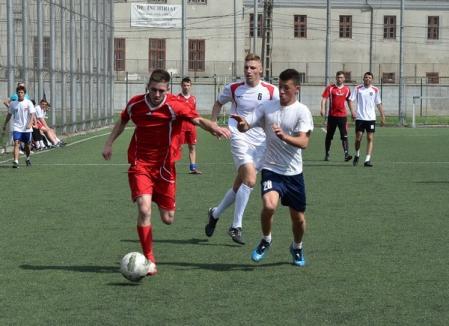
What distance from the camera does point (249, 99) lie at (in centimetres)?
1147

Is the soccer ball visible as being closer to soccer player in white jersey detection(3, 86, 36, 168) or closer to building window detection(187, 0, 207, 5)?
soccer player in white jersey detection(3, 86, 36, 168)

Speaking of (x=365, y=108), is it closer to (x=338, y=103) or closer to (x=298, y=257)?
(x=338, y=103)

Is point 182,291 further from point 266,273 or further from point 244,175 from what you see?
point 244,175

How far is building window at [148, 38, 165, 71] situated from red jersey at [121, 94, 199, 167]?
6666 cm

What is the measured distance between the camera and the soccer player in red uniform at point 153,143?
920 cm

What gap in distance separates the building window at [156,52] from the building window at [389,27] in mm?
18083

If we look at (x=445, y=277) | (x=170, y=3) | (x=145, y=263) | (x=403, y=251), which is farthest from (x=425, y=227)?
(x=170, y=3)

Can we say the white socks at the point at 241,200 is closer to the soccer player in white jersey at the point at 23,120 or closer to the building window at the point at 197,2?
the soccer player in white jersey at the point at 23,120

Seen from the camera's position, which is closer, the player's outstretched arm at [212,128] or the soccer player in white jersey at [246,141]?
the player's outstretched arm at [212,128]

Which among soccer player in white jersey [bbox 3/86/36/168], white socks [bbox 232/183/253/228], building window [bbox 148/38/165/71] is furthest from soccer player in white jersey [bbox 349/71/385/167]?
building window [bbox 148/38/165/71]

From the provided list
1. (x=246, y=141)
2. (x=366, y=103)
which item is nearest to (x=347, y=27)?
(x=366, y=103)

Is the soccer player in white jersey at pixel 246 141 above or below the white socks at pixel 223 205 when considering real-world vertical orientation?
above

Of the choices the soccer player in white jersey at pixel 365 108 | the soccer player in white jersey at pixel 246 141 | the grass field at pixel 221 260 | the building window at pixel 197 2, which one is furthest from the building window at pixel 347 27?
the soccer player in white jersey at pixel 246 141

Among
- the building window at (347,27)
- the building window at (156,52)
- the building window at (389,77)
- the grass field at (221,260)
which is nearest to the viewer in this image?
the grass field at (221,260)
